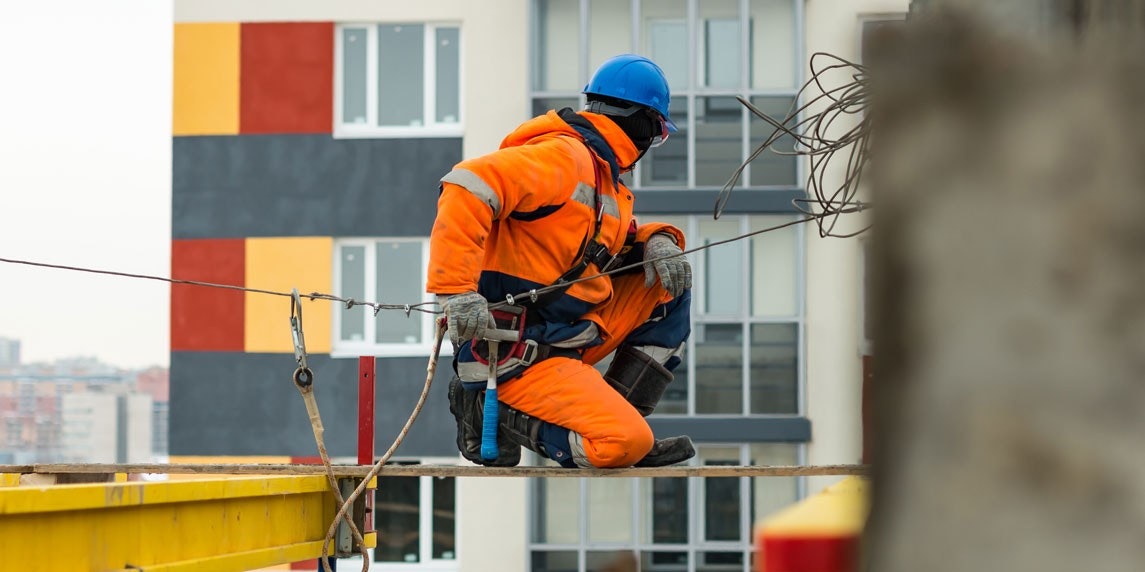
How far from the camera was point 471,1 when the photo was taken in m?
18.3

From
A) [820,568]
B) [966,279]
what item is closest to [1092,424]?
[966,279]

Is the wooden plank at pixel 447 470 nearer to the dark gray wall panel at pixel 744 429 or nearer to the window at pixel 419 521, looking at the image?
the dark gray wall panel at pixel 744 429

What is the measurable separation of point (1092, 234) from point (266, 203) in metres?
18.6

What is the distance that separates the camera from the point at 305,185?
→ 18734mm

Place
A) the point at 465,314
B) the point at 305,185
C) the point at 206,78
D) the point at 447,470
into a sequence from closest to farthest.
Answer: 1. the point at 465,314
2. the point at 447,470
3. the point at 305,185
4. the point at 206,78

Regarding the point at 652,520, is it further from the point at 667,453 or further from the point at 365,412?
the point at 667,453

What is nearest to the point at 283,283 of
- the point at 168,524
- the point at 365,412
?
the point at 365,412

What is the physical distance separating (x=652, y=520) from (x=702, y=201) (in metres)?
3.98

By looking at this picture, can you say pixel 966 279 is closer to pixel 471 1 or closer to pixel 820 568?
pixel 820 568

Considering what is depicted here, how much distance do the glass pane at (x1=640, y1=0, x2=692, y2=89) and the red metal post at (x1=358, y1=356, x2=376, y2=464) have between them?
12.8m

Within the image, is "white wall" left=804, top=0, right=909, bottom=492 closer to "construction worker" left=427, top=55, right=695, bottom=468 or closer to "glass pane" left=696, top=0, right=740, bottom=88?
"glass pane" left=696, top=0, right=740, bottom=88

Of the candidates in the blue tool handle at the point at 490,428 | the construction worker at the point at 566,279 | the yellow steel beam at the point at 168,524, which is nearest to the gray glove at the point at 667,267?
the construction worker at the point at 566,279

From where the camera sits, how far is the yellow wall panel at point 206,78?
18.8 m

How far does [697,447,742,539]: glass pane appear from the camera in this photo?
→ 1828 cm
